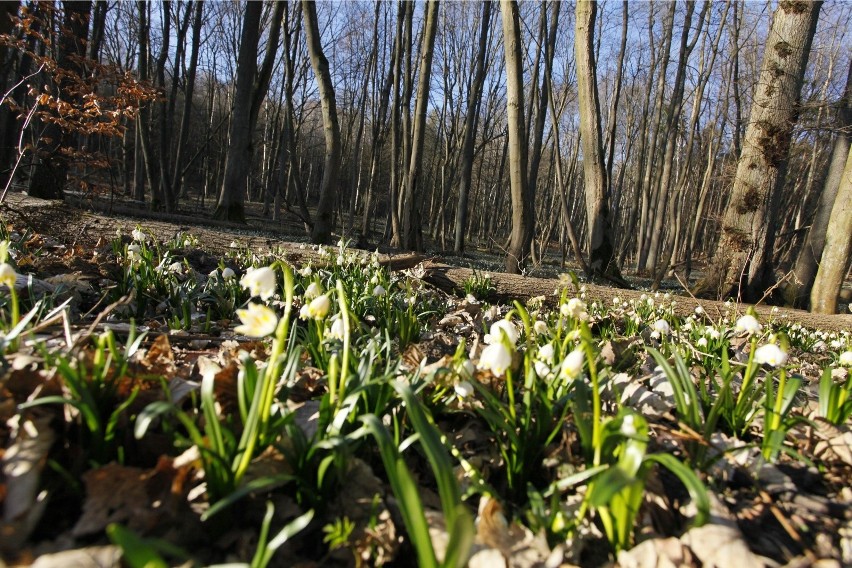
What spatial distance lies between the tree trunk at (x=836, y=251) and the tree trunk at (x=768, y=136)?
82 centimetres

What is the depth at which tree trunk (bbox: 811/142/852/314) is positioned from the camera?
7.09 m

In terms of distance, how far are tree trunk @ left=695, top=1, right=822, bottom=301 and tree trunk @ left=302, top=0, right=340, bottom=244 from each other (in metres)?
6.67

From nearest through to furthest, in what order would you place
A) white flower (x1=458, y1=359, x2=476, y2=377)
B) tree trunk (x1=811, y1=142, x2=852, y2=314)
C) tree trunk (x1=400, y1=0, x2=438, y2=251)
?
white flower (x1=458, y1=359, x2=476, y2=377)
tree trunk (x1=811, y1=142, x2=852, y2=314)
tree trunk (x1=400, y1=0, x2=438, y2=251)

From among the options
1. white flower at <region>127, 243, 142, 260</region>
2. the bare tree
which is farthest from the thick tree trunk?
white flower at <region>127, 243, 142, 260</region>

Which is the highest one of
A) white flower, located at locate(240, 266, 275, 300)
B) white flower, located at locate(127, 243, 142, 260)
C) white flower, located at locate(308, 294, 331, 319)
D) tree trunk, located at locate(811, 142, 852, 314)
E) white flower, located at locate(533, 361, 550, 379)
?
tree trunk, located at locate(811, 142, 852, 314)

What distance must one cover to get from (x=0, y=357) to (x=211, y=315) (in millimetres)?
1808

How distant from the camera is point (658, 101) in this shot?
18.5 metres

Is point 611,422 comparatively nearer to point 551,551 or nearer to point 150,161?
point 551,551

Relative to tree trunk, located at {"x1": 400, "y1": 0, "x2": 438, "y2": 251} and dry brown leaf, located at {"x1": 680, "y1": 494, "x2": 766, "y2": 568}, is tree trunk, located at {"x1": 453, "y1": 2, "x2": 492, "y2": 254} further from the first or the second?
dry brown leaf, located at {"x1": 680, "y1": 494, "x2": 766, "y2": 568}

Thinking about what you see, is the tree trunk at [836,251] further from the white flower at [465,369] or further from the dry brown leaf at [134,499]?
the dry brown leaf at [134,499]

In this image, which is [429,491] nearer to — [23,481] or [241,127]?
[23,481]

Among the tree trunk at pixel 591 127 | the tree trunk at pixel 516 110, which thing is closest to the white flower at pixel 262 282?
the tree trunk at pixel 516 110

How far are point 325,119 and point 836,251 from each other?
8416 millimetres

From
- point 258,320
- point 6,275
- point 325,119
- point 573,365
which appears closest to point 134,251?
point 6,275
